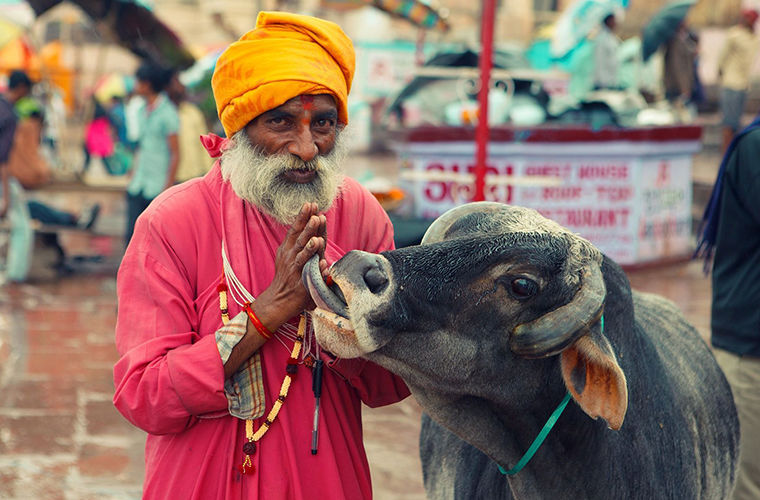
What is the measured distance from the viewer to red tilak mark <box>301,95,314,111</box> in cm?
217

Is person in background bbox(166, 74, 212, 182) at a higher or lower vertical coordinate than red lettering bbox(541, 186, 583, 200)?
higher

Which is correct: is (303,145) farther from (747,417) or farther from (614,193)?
(614,193)

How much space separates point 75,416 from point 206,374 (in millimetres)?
3730

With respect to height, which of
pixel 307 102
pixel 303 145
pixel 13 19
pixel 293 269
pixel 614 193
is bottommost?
pixel 614 193

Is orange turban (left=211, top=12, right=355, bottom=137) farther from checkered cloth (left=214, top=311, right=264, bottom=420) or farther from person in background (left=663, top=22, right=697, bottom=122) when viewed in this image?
person in background (left=663, top=22, right=697, bottom=122)

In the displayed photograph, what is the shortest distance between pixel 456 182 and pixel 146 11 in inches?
188

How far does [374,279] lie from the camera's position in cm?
188

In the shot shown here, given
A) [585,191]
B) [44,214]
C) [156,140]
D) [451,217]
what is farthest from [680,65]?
[451,217]

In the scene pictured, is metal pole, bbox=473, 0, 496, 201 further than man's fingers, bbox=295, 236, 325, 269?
Yes

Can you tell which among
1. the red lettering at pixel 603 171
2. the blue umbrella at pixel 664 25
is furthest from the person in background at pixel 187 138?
the blue umbrella at pixel 664 25

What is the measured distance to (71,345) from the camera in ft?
22.1

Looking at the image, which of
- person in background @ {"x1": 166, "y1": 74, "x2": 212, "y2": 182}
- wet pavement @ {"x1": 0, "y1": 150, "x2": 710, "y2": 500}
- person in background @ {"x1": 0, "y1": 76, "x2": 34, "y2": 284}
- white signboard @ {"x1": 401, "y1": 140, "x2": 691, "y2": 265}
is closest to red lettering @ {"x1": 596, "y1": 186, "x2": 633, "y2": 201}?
white signboard @ {"x1": 401, "y1": 140, "x2": 691, "y2": 265}

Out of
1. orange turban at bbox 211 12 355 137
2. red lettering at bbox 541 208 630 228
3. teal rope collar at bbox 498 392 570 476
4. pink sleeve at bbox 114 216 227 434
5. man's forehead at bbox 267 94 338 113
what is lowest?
red lettering at bbox 541 208 630 228

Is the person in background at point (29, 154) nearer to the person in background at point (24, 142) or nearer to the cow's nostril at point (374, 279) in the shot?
the person in background at point (24, 142)
